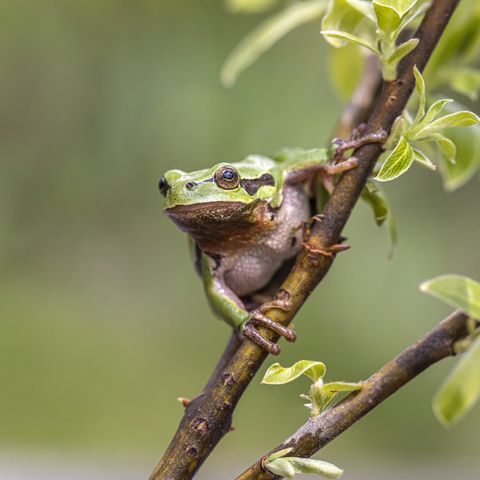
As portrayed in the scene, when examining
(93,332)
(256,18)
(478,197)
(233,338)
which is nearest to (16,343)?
(93,332)

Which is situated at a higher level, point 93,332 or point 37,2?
point 37,2

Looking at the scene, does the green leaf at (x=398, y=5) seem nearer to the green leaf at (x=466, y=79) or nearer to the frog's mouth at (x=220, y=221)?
the green leaf at (x=466, y=79)

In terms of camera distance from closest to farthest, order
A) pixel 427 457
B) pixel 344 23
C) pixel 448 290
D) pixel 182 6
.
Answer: pixel 448 290, pixel 344 23, pixel 182 6, pixel 427 457

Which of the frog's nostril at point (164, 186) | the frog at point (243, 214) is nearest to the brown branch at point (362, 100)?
the frog at point (243, 214)

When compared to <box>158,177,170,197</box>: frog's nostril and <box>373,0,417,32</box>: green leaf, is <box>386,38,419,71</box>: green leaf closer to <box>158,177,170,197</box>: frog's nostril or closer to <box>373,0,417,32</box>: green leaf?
<box>373,0,417,32</box>: green leaf

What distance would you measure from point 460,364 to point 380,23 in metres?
0.71

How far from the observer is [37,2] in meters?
5.00

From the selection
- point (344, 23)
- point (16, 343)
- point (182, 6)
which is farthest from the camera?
point (16, 343)

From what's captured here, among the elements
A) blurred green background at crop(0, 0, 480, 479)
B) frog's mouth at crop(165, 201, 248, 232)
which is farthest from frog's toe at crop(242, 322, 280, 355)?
blurred green background at crop(0, 0, 480, 479)

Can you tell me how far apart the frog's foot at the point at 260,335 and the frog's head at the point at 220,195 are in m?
0.43

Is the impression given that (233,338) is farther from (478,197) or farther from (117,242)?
(117,242)

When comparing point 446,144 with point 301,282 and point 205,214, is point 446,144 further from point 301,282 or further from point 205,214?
point 205,214

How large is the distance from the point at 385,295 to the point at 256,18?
2020mm

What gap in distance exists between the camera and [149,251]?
6.02m
